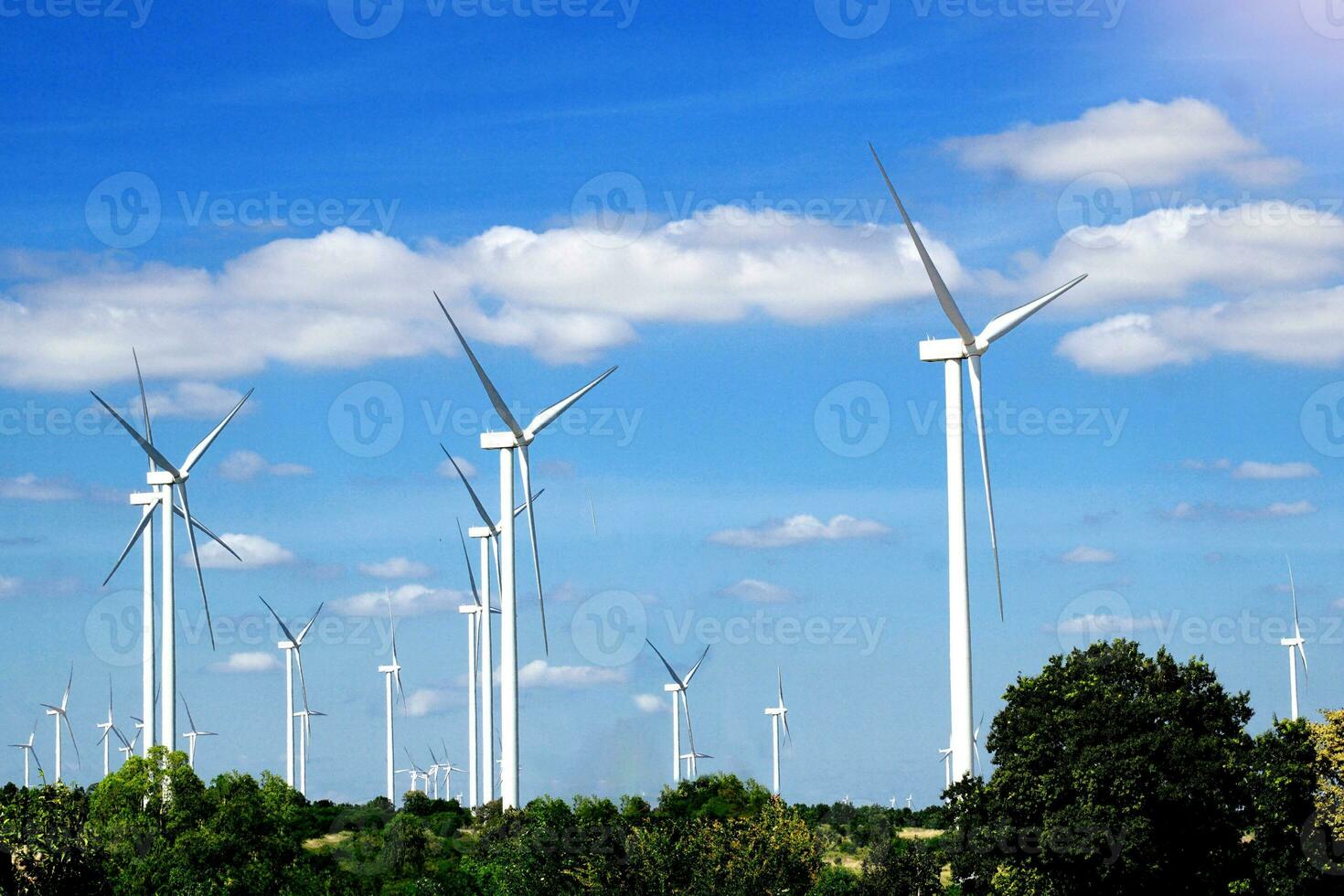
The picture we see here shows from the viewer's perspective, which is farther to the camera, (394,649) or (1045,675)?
(394,649)

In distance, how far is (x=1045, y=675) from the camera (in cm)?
7600

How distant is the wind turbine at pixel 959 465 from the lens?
218 feet

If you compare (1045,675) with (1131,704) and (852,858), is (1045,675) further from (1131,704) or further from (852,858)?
(852,858)

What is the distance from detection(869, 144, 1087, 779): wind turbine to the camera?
66438 millimetres

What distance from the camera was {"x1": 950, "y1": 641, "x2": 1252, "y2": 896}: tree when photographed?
229ft

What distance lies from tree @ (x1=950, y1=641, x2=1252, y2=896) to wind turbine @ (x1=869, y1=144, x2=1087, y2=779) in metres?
4.86

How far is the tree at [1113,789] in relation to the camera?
69.9 metres

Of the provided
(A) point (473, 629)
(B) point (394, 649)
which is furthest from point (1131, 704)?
(B) point (394, 649)

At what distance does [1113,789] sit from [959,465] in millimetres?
14496

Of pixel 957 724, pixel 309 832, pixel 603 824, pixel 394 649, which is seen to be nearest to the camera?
pixel 957 724

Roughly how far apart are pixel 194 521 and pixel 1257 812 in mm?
61977

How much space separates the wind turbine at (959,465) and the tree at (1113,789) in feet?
15.9

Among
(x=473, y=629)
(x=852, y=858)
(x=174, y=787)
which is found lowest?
(x=852, y=858)

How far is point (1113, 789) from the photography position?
70.1 meters
